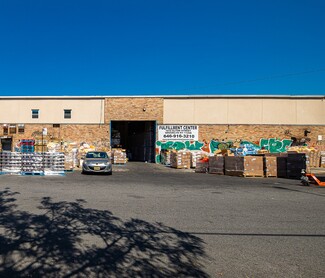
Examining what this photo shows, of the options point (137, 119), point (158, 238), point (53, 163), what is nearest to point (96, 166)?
point (53, 163)

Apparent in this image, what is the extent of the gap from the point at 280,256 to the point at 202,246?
1162mm

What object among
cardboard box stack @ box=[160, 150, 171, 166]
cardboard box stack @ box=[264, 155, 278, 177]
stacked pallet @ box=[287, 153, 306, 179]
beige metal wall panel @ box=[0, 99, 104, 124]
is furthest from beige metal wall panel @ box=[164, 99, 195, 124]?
stacked pallet @ box=[287, 153, 306, 179]

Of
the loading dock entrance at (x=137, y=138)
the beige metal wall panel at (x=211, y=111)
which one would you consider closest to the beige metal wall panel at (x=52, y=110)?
the loading dock entrance at (x=137, y=138)

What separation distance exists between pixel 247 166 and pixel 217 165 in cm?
235

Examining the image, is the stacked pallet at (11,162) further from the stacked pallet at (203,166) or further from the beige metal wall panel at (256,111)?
the beige metal wall panel at (256,111)

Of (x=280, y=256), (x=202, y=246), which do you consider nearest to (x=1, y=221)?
(x=202, y=246)

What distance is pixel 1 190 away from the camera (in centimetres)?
1095

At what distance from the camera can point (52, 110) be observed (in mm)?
34156

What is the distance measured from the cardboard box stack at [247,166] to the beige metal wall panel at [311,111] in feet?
52.0

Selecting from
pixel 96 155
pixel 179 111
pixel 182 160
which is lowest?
pixel 182 160

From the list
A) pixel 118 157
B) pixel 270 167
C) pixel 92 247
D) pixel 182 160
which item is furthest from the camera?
pixel 118 157

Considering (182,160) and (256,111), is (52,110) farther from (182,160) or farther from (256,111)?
(256,111)

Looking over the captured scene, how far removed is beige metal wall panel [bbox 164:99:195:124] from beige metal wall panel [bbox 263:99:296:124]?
7729mm

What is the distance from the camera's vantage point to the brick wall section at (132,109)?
1328 inches
